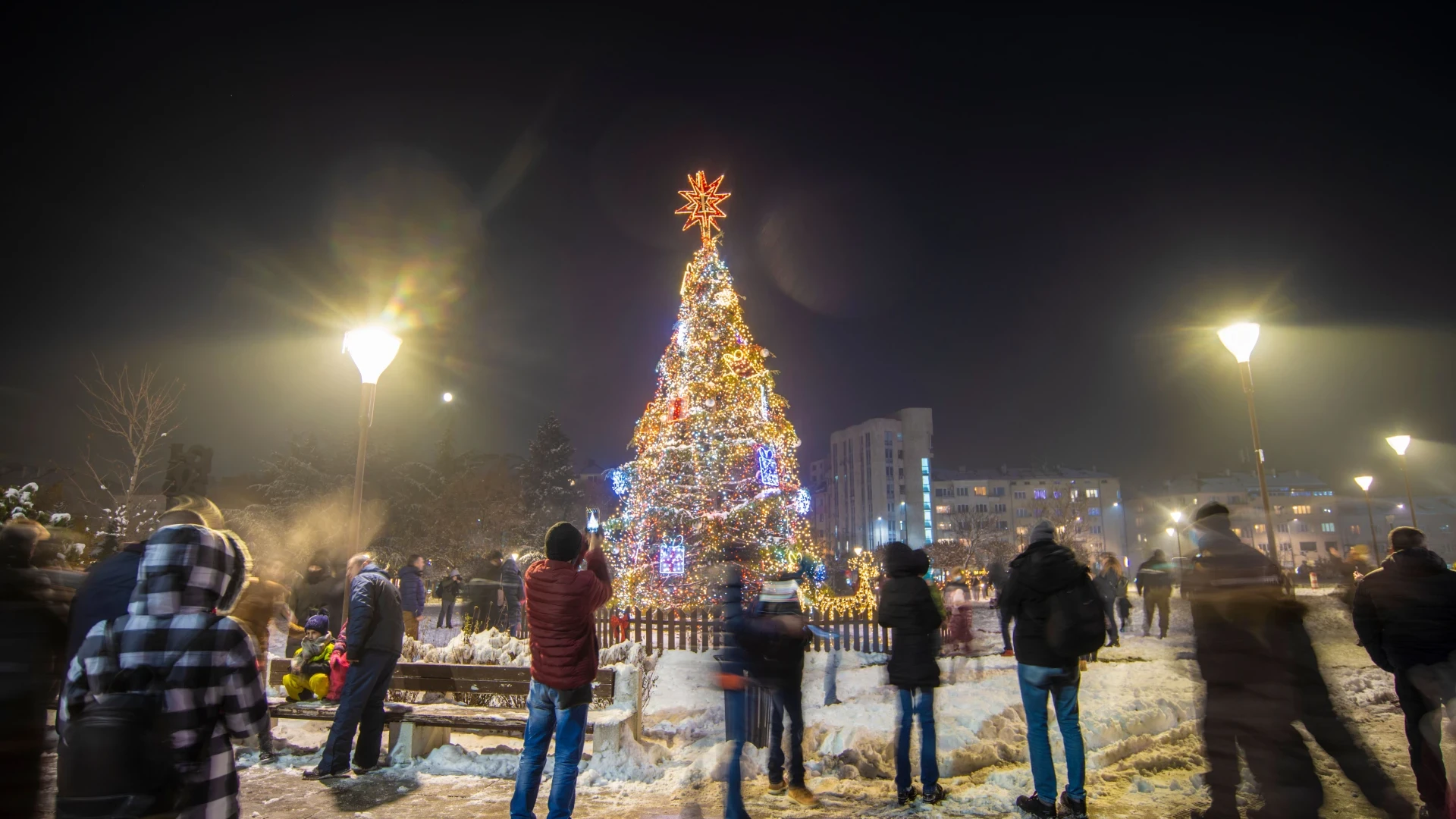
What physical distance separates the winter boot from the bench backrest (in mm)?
3874

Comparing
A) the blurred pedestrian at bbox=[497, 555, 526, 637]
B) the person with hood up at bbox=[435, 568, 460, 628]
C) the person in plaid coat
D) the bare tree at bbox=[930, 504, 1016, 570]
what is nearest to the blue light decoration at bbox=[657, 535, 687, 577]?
the blurred pedestrian at bbox=[497, 555, 526, 637]

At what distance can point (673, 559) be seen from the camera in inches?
685

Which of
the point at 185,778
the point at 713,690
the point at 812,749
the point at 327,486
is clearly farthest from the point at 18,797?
the point at 327,486

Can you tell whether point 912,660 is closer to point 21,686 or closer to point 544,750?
point 544,750

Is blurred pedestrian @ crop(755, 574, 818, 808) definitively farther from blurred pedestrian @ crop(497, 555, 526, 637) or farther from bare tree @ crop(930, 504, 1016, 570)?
bare tree @ crop(930, 504, 1016, 570)

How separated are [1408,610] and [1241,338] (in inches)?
262

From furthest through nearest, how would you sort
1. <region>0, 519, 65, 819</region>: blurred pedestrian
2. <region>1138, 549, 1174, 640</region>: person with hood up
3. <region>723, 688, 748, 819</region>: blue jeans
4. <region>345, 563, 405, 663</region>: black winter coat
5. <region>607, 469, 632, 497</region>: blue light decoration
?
<region>607, 469, 632, 497</region>: blue light decoration < <region>1138, 549, 1174, 640</region>: person with hood up < <region>345, 563, 405, 663</region>: black winter coat < <region>723, 688, 748, 819</region>: blue jeans < <region>0, 519, 65, 819</region>: blurred pedestrian

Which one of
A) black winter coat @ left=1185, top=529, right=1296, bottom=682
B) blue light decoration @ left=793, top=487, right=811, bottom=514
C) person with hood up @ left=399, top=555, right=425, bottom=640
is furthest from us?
blue light decoration @ left=793, top=487, right=811, bottom=514

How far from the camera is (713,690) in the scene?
9.84 meters

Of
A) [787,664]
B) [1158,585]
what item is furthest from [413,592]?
[1158,585]

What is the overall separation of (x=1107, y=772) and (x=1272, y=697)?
7.00ft

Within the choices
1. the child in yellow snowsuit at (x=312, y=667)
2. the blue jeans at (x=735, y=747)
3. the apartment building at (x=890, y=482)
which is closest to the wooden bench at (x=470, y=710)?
the child in yellow snowsuit at (x=312, y=667)

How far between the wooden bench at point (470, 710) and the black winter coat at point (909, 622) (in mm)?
2711

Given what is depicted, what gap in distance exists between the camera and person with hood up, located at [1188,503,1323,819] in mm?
4887
